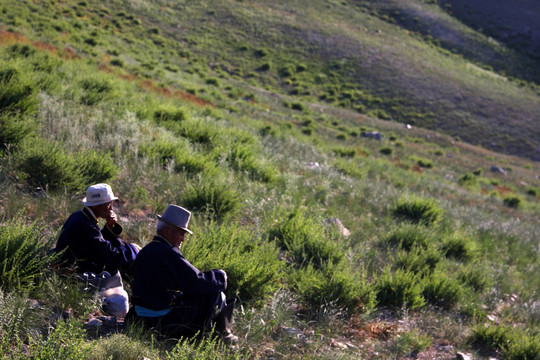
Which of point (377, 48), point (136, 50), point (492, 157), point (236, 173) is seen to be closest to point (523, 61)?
point (377, 48)

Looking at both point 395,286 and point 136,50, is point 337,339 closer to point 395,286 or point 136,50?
point 395,286

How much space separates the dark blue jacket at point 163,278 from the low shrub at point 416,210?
6.13m

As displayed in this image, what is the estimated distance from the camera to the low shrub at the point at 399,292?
504cm

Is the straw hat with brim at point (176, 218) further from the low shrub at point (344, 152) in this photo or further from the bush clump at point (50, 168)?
the low shrub at point (344, 152)

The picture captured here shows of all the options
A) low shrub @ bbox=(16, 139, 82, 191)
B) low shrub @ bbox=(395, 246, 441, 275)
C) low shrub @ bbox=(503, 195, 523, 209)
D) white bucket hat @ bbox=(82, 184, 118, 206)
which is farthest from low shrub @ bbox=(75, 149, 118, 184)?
low shrub @ bbox=(503, 195, 523, 209)

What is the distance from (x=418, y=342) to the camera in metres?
4.35

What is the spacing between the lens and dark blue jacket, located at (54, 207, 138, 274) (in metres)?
3.69

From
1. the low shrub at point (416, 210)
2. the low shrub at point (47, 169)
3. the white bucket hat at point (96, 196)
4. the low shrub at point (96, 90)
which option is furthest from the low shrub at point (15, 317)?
the low shrub at point (416, 210)

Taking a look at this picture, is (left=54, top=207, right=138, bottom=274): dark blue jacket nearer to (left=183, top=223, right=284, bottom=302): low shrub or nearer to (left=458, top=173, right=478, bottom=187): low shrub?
(left=183, top=223, right=284, bottom=302): low shrub

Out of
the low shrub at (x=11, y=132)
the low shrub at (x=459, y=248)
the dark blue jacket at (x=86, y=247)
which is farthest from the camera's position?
the low shrub at (x=459, y=248)

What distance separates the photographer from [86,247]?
12.3 ft

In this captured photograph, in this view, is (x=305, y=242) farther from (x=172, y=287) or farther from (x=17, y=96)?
(x=17, y=96)

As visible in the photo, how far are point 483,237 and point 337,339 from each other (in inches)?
240

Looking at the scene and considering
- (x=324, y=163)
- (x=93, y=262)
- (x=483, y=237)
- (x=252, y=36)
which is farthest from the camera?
(x=252, y=36)
